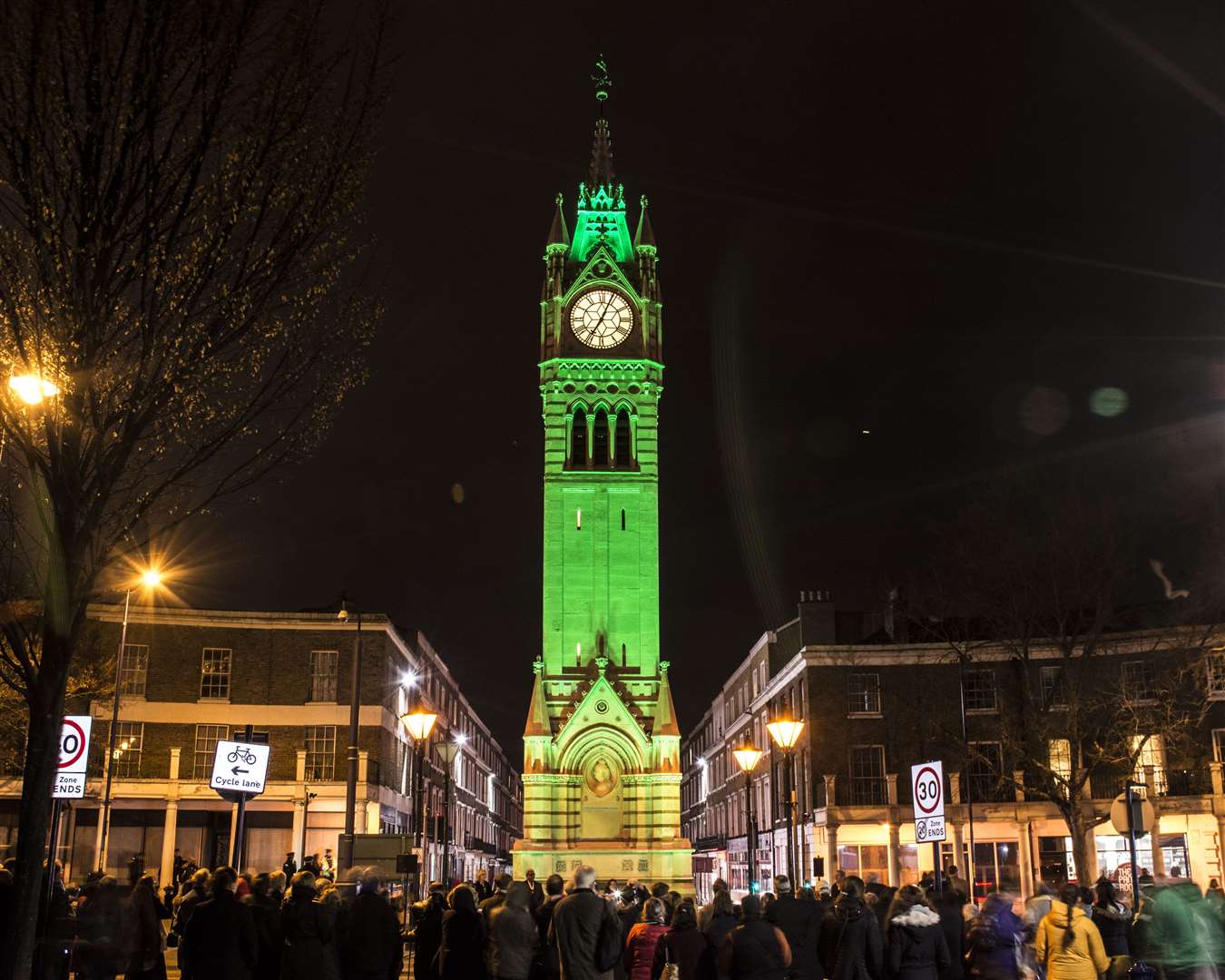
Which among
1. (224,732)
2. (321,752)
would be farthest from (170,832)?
(321,752)

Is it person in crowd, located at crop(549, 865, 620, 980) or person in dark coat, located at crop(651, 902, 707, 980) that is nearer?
person in crowd, located at crop(549, 865, 620, 980)

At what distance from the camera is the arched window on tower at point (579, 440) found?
212 feet

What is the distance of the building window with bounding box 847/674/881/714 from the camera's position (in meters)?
57.0

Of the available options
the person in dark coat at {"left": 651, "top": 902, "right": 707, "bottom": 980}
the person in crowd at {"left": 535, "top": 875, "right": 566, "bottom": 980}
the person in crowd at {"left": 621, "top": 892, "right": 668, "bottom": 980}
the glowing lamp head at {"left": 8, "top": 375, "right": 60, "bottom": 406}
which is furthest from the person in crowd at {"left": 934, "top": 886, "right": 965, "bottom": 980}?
the glowing lamp head at {"left": 8, "top": 375, "right": 60, "bottom": 406}

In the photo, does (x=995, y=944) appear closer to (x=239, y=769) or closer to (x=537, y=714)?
(x=239, y=769)

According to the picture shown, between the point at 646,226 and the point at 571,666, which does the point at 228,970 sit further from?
the point at 646,226

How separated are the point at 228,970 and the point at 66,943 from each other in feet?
9.34

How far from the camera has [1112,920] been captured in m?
16.5

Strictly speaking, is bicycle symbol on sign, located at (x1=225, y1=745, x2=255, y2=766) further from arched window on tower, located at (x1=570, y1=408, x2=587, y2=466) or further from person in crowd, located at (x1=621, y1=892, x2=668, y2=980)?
arched window on tower, located at (x1=570, y1=408, x2=587, y2=466)

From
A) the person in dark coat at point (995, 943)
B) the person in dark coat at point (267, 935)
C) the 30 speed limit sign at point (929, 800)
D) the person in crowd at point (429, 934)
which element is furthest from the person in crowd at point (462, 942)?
the 30 speed limit sign at point (929, 800)

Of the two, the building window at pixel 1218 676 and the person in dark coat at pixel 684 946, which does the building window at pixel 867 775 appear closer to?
the building window at pixel 1218 676

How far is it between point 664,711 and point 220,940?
48307mm

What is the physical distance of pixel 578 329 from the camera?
65.7 meters

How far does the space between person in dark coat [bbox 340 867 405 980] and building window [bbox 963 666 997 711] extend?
151 feet
